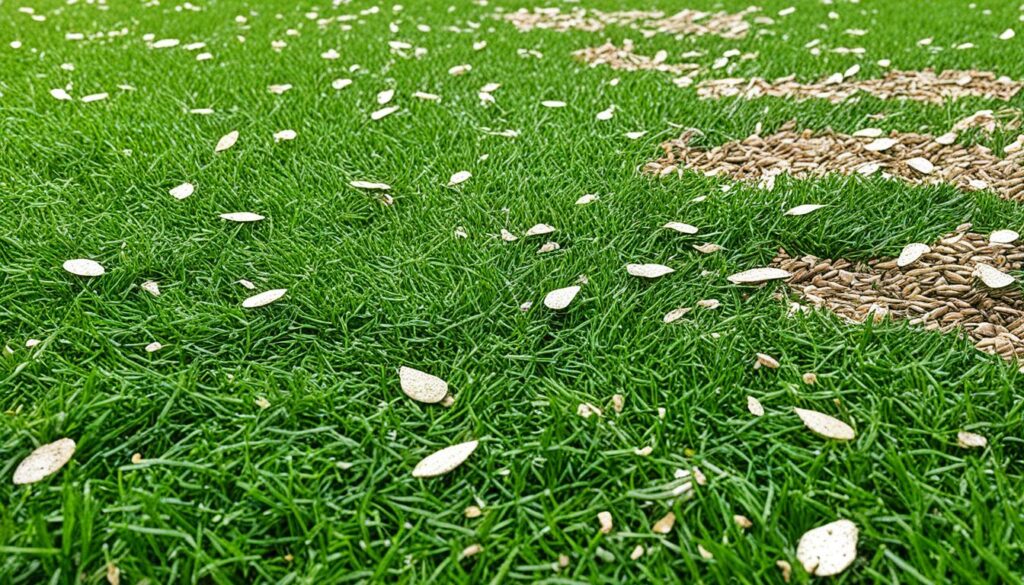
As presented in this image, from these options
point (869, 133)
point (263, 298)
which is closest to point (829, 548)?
point (263, 298)

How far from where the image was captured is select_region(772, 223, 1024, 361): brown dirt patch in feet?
4.70

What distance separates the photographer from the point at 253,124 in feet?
8.12

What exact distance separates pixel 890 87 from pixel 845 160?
943 millimetres

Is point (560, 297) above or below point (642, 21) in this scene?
above

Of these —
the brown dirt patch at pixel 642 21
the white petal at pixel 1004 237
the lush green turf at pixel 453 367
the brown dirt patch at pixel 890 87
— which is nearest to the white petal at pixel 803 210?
the lush green turf at pixel 453 367

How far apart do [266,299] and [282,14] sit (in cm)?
357

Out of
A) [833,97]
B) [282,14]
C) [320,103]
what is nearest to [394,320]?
[320,103]

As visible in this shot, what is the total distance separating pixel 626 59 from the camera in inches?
136

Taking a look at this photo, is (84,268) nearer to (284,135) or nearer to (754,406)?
(284,135)

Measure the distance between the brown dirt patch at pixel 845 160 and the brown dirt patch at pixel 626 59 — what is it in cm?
97

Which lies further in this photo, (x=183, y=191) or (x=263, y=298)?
(x=183, y=191)

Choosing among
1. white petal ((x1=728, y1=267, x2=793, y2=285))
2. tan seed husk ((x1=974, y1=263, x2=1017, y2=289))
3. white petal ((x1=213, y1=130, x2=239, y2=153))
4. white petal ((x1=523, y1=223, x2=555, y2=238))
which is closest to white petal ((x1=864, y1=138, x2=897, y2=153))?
tan seed husk ((x1=974, y1=263, x2=1017, y2=289))

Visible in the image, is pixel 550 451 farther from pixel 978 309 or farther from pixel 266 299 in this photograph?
pixel 978 309

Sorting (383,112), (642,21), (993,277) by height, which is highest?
(993,277)
